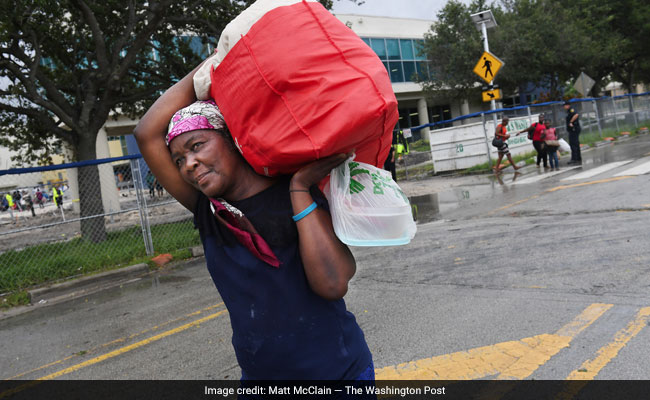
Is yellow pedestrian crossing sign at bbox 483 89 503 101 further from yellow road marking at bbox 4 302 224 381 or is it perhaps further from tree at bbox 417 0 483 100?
tree at bbox 417 0 483 100

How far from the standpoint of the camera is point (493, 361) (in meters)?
3.36

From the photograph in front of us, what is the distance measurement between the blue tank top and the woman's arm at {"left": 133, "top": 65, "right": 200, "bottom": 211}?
0.29 meters

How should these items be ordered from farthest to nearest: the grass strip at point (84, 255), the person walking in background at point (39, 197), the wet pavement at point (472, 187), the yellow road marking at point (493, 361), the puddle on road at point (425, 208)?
the wet pavement at point (472, 187)
the puddle on road at point (425, 208)
the person walking in background at point (39, 197)
the grass strip at point (84, 255)
the yellow road marking at point (493, 361)

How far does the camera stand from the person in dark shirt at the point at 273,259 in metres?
1.56

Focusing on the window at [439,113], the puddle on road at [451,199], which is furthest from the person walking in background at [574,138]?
the window at [439,113]

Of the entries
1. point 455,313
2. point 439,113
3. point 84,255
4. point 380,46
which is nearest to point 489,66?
point 84,255

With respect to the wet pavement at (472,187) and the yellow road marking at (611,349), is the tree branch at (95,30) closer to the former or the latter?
the wet pavement at (472,187)

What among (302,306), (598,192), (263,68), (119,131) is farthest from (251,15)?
(119,131)

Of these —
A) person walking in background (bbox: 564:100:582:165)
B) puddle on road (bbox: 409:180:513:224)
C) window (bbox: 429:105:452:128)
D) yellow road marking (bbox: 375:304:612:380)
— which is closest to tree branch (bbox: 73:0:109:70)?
puddle on road (bbox: 409:180:513:224)

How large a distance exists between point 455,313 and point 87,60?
1219cm

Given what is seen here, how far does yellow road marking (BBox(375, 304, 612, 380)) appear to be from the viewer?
10.6ft

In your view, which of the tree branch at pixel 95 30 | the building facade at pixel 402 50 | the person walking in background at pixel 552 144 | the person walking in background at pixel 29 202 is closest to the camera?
the person walking in background at pixel 29 202

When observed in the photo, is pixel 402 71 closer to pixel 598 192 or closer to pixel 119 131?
Answer: pixel 119 131

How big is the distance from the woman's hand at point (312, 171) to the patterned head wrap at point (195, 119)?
348mm
